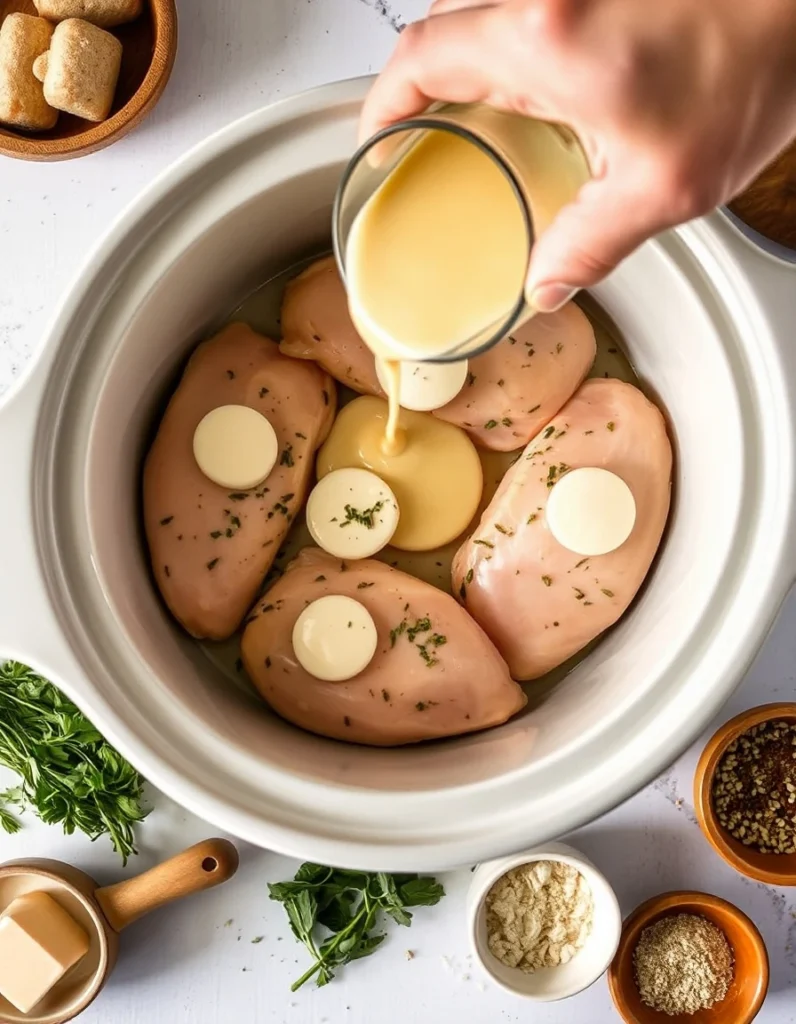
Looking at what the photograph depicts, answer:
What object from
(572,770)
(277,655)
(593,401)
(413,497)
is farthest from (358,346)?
(572,770)

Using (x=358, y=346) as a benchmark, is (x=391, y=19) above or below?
above

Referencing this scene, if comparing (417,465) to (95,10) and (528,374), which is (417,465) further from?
(95,10)

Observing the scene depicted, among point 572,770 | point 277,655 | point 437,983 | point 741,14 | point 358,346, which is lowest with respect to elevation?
point 437,983

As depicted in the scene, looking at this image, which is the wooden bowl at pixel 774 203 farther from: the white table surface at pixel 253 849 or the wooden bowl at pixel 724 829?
the wooden bowl at pixel 724 829

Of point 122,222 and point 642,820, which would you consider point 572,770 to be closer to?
point 642,820

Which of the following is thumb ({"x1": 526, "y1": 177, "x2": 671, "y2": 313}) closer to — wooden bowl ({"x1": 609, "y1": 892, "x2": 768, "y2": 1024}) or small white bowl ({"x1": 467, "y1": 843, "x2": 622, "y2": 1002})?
small white bowl ({"x1": 467, "y1": 843, "x2": 622, "y2": 1002})

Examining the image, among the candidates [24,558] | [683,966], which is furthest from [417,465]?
[683,966]
